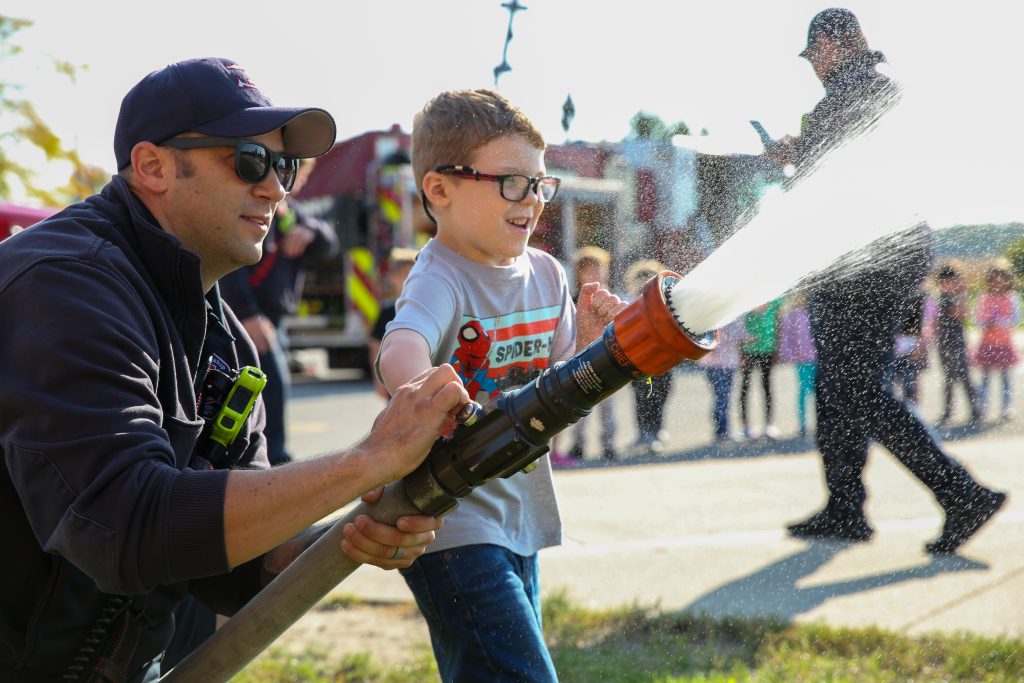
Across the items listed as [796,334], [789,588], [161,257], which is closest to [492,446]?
[161,257]

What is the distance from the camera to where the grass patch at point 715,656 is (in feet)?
9.90

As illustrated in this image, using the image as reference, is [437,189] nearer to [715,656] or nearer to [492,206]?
[492,206]

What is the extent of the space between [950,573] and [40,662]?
3.08 m

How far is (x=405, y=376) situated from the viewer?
2.00m

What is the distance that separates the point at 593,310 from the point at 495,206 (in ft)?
1.04

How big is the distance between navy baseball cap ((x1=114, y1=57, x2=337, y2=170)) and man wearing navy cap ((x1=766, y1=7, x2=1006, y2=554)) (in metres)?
1.32

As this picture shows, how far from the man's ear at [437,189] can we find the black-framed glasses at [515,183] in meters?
0.04

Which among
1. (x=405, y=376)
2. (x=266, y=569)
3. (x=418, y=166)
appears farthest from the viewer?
A: (x=418, y=166)

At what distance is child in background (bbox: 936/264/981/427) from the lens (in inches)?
138

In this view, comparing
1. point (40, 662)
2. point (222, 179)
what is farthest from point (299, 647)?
point (222, 179)

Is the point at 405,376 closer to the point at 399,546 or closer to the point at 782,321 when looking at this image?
the point at 399,546

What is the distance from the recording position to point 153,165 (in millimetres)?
2025

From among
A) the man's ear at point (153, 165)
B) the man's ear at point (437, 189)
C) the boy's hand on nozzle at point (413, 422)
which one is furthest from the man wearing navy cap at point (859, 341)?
the man's ear at point (153, 165)

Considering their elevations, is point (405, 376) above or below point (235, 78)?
below
